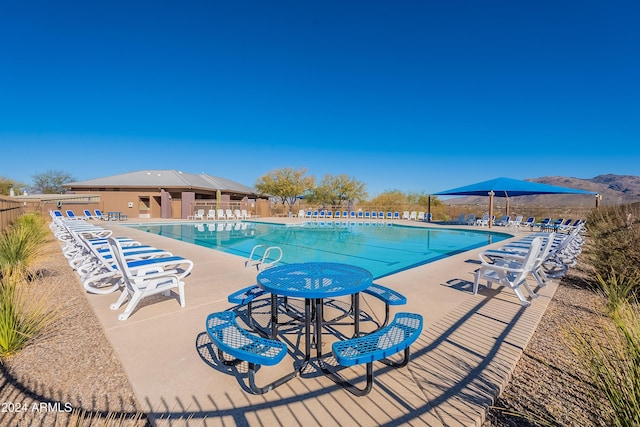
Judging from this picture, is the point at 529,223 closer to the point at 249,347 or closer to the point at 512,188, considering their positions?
the point at 512,188

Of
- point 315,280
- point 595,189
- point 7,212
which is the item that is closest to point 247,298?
point 315,280

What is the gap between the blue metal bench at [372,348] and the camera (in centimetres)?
169

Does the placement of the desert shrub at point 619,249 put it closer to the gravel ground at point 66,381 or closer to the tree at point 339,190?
the gravel ground at point 66,381

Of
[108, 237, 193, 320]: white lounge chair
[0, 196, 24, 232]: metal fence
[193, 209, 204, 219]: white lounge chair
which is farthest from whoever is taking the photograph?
[193, 209, 204, 219]: white lounge chair

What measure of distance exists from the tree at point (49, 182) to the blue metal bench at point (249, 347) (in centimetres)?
5515

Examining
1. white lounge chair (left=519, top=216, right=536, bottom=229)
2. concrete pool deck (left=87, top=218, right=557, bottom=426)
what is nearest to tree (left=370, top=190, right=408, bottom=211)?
white lounge chair (left=519, top=216, right=536, bottom=229)

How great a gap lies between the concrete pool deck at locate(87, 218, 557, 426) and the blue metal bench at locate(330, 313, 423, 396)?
7cm

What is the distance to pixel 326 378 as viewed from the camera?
6.89ft

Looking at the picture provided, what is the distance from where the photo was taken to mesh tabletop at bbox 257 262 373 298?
6.93ft

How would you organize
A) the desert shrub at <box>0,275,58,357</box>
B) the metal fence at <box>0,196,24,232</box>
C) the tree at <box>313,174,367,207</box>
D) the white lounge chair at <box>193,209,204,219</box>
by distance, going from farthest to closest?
1. the tree at <box>313,174,367,207</box>
2. the white lounge chair at <box>193,209,204,219</box>
3. the metal fence at <box>0,196,24,232</box>
4. the desert shrub at <box>0,275,58,357</box>

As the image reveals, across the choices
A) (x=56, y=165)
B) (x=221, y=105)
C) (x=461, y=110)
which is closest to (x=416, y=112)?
(x=461, y=110)

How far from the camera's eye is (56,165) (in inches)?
1710

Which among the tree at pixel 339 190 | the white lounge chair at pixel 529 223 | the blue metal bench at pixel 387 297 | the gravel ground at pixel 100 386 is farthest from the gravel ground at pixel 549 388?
the tree at pixel 339 190

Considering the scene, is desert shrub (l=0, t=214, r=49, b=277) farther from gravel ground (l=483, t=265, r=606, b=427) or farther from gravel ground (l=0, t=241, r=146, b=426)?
gravel ground (l=483, t=265, r=606, b=427)
